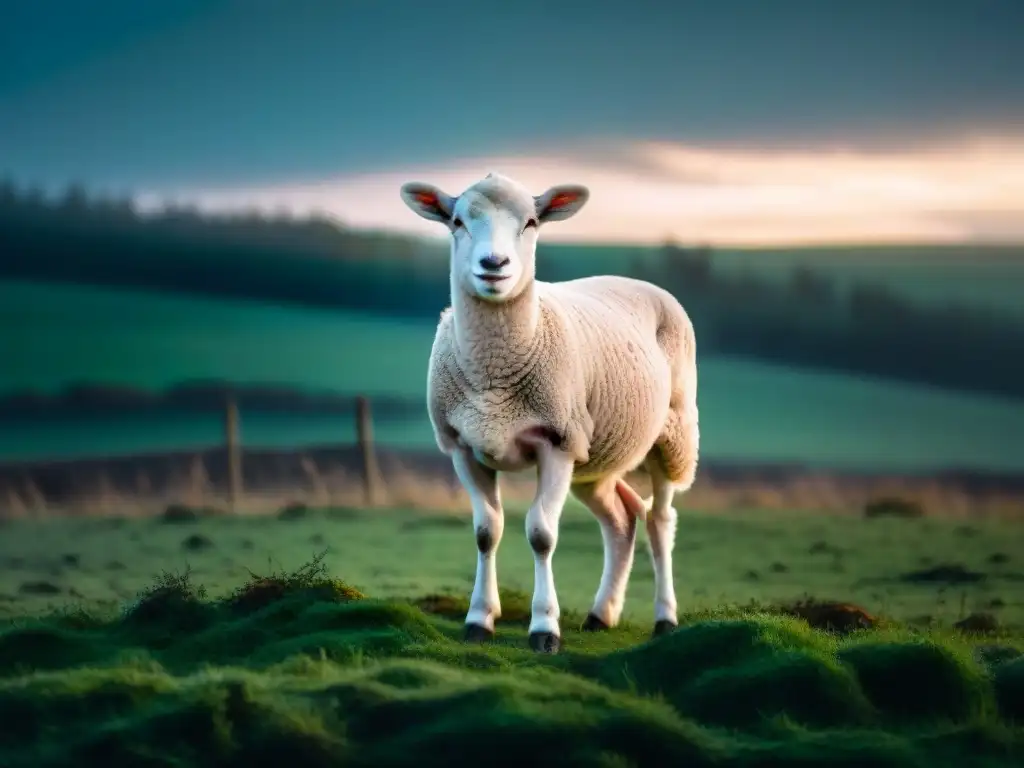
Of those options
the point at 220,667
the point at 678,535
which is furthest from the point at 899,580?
the point at 220,667

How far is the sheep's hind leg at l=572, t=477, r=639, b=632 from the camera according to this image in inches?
556

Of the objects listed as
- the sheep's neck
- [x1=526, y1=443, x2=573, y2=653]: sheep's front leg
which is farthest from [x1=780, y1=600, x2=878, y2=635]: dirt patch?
the sheep's neck

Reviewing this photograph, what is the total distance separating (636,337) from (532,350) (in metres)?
1.70

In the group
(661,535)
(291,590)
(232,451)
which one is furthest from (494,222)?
(232,451)

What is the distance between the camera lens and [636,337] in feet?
45.5

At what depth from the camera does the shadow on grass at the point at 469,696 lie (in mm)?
9039

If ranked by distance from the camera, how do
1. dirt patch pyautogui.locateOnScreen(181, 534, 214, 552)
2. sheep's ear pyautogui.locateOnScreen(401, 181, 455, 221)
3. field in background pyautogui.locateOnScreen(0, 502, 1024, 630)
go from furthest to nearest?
1. dirt patch pyautogui.locateOnScreen(181, 534, 214, 552)
2. field in background pyautogui.locateOnScreen(0, 502, 1024, 630)
3. sheep's ear pyautogui.locateOnScreen(401, 181, 455, 221)

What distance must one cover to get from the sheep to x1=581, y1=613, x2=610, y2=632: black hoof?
0.52 metres

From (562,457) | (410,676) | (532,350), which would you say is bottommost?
(410,676)

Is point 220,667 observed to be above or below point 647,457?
below

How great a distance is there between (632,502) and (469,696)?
530 cm

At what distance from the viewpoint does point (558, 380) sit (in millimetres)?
12516

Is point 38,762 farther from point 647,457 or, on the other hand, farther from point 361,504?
point 361,504

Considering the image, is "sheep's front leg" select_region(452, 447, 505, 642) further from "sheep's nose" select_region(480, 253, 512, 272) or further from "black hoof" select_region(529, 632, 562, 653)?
"sheep's nose" select_region(480, 253, 512, 272)
